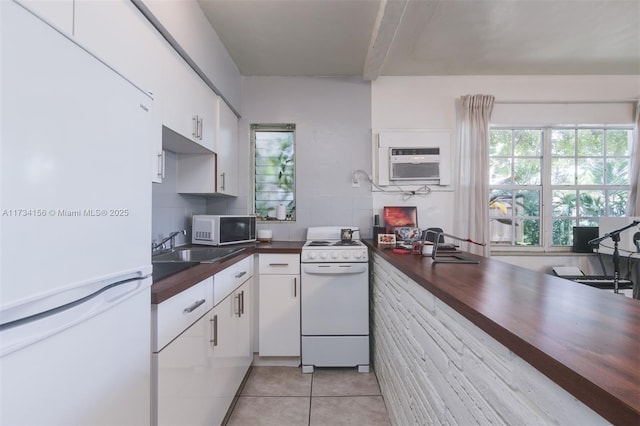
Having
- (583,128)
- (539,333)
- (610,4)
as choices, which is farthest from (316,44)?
(583,128)

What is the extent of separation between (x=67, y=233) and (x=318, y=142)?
7.84ft

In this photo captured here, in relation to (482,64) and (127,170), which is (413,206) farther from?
(127,170)

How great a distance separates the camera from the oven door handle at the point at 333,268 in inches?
82.7

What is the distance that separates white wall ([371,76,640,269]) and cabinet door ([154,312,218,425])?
6.60 feet

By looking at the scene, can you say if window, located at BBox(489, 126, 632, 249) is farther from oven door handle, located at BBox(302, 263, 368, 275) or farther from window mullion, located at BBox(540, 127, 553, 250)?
oven door handle, located at BBox(302, 263, 368, 275)

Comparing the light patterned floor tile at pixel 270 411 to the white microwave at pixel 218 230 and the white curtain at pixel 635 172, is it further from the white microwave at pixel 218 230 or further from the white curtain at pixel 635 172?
the white curtain at pixel 635 172

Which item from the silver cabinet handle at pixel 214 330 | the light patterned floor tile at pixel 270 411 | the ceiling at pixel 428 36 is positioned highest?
the ceiling at pixel 428 36

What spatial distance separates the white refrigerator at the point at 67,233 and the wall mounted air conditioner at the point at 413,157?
2.30m

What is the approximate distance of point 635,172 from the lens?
272 centimetres

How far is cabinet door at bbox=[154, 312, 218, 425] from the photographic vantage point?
3.14 feet

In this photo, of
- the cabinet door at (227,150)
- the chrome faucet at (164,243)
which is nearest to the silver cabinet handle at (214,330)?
the chrome faucet at (164,243)

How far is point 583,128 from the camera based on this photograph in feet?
9.41

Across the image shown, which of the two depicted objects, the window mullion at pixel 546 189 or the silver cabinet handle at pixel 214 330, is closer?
the silver cabinet handle at pixel 214 330

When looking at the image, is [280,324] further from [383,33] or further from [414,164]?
[383,33]
